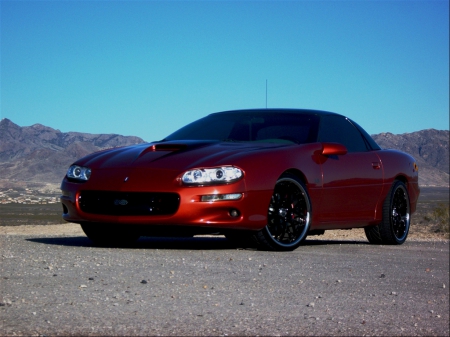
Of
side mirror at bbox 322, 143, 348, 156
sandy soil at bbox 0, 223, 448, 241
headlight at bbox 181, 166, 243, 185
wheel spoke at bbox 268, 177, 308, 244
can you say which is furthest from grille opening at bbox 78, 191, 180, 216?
sandy soil at bbox 0, 223, 448, 241

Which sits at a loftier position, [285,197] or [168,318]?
[285,197]

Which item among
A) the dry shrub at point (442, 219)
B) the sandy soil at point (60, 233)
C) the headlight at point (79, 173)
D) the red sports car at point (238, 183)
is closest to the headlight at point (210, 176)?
the red sports car at point (238, 183)

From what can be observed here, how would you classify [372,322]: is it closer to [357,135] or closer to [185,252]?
[185,252]

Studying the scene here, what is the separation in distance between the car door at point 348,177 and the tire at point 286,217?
34 cm

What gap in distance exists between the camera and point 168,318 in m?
3.55

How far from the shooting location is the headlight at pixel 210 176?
6125mm

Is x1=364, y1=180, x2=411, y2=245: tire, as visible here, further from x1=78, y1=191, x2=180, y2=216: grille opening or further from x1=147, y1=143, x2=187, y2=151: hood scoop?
x1=78, y1=191, x2=180, y2=216: grille opening

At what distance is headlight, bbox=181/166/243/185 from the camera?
6.12 m

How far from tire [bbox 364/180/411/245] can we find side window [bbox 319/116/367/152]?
63 centimetres

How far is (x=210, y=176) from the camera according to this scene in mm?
6148

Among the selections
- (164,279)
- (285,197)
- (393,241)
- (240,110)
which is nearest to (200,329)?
(164,279)

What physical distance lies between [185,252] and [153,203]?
474 millimetres

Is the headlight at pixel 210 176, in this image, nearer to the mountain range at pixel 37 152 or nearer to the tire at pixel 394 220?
the mountain range at pixel 37 152

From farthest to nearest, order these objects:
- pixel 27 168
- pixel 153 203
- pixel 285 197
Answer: pixel 27 168 < pixel 285 197 < pixel 153 203
